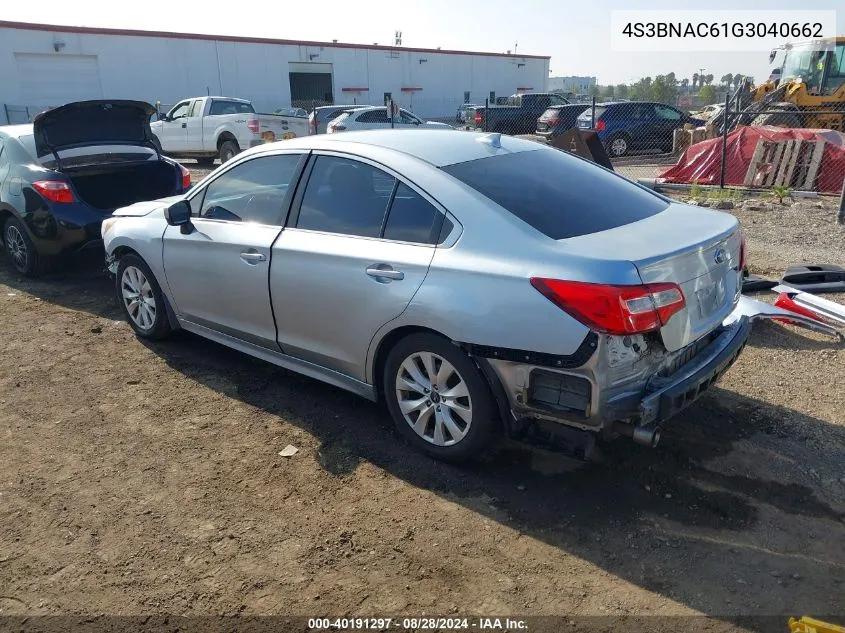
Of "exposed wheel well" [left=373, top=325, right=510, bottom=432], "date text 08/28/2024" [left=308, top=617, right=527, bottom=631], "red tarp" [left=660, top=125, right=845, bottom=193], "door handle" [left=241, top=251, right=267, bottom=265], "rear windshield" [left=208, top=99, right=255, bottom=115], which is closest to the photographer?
"date text 08/28/2024" [left=308, top=617, right=527, bottom=631]

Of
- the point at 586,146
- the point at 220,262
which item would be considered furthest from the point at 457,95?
the point at 220,262

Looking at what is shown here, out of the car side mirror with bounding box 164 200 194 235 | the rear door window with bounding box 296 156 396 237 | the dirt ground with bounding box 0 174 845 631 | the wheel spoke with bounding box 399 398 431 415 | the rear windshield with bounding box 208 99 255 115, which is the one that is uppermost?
the rear windshield with bounding box 208 99 255 115

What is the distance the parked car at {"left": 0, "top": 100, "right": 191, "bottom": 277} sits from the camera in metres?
6.79

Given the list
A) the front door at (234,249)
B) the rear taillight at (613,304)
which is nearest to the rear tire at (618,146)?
the front door at (234,249)

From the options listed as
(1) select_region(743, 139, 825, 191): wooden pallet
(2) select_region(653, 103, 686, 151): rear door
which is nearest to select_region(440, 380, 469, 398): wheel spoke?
(1) select_region(743, 139, 825, 191): wooden pallet

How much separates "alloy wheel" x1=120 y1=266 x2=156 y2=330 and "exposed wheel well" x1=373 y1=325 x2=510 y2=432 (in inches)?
94.1

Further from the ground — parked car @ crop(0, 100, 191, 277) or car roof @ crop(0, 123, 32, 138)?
car roof @ crop(0, 123, 32, 138)

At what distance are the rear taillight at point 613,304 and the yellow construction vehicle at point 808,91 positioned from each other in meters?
16.2

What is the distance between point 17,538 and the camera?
10.3 feet

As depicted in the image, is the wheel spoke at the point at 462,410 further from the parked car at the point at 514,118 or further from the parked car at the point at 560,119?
the parked car at the point at 514,118

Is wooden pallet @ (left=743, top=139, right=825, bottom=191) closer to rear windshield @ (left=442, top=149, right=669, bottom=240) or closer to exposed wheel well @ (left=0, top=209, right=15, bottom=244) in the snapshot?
rear windshield @ (left=442, top=149, right=669, bottom=240)

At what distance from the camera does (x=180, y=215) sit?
4.61 metres

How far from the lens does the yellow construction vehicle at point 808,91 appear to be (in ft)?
57.0

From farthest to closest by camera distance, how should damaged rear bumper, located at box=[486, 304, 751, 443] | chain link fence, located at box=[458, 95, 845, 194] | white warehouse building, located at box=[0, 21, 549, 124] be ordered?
white warehouse building, located at box=[0, 21, 549, 124], chain link fence, located at box=[458, 95, 845, 194], damaged rear bumper, located at box=[486, 304, 751, 443]
